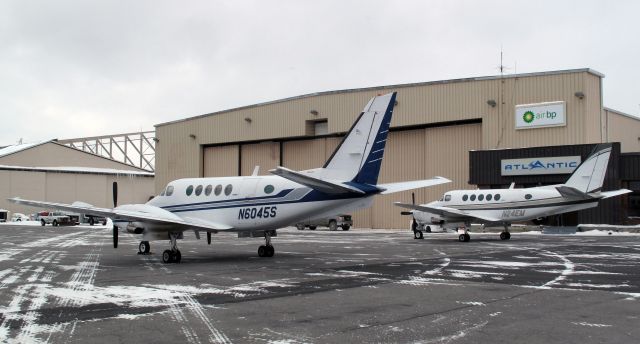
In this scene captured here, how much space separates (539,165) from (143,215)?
111 feet

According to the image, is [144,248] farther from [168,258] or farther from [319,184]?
[319,184]

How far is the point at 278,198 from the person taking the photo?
65.1ft

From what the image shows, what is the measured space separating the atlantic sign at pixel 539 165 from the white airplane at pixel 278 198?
2619 centimetres

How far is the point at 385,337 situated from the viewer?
7625 mm

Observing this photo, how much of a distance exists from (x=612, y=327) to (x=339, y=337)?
3932 millimetres

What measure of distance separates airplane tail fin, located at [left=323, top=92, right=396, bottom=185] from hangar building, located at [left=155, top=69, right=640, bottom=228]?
28963 millimetres

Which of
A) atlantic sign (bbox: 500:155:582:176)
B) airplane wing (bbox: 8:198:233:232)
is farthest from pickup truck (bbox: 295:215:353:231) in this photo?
airplane wing (bbox: 8:198:233:232)

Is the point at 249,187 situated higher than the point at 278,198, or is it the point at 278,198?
the point at 249,187

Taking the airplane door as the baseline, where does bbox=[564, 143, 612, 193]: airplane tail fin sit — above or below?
above

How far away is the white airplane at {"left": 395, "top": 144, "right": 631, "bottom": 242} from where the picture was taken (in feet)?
105

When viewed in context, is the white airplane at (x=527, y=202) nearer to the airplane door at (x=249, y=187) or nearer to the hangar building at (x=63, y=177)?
the airplane door at (x=249, y=187)

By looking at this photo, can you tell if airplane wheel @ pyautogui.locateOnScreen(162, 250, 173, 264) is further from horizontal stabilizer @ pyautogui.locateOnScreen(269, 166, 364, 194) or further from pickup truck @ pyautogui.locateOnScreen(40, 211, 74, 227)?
pickup truck @ pyautogui.locateOnScreen(40, 211, 74, 227)

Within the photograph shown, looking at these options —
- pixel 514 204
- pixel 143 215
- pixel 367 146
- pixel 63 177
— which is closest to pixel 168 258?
pixel 143 215

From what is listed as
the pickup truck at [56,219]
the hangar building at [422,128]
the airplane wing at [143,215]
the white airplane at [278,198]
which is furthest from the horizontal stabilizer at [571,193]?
the pickup truck at [56,219]
